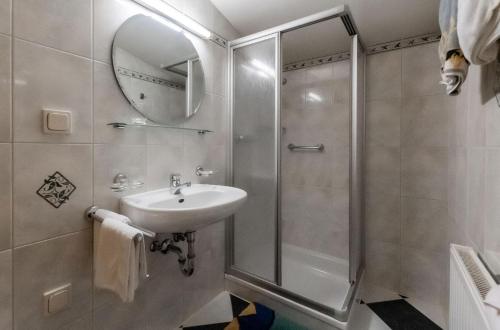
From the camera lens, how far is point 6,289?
31.9 inches

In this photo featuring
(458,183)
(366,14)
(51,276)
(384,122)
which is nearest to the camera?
(51,276)

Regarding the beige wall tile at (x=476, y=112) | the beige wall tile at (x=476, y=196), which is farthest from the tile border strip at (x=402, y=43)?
the beige wall tile at (x=476, y=196)

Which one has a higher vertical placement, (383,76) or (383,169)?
(383,76)

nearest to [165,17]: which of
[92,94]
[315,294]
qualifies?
[92,94]

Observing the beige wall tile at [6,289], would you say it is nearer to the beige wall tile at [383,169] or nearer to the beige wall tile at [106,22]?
the beige wall tile at [106,22]

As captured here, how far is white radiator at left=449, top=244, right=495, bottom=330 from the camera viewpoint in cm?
63

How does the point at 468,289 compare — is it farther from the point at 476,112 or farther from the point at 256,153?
the point at 256,153

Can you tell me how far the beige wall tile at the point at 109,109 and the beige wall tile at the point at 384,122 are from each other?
169cm

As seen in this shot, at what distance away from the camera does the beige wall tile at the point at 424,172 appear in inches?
62.2

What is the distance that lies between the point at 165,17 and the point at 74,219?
1.16m

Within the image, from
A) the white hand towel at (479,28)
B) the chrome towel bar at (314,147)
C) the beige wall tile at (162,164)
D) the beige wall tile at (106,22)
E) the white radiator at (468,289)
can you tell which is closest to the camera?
the white hand towel at (479,28)

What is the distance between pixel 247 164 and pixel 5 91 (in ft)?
4.02

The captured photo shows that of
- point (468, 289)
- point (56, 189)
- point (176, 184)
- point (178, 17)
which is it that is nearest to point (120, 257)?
point (56, 189)

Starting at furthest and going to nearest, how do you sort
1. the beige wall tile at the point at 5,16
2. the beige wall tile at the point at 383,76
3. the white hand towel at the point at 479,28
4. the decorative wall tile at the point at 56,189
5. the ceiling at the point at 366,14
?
the beige wall tile at the point at 383,76 < the ceiling at the point at 366,14 < the decorative wall tile at the point at 56,189 < the beige wall tile at the point at 5,16 < the white hand towel at the point at 479,28
